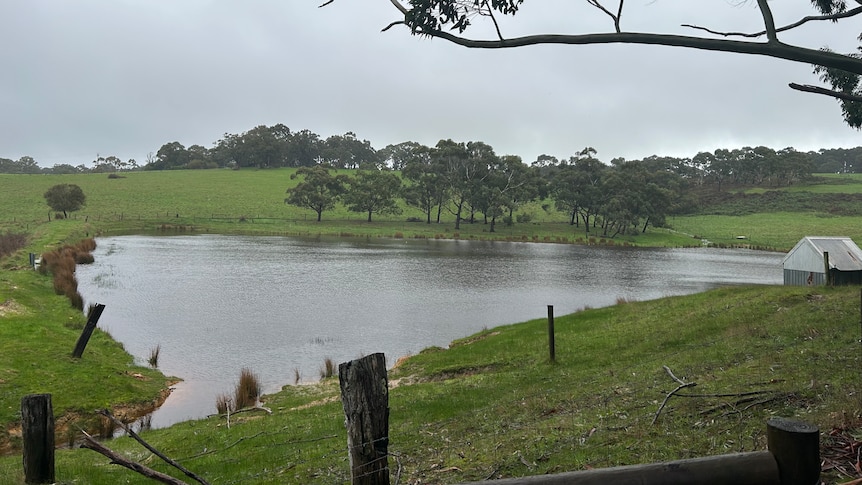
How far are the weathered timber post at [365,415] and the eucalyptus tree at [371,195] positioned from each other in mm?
87490

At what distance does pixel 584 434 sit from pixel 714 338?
863 cm

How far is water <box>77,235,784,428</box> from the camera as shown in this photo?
2053cm

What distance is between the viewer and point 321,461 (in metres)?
8.94

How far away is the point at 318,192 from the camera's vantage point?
92688 millimetres

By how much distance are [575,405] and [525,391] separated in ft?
8.33

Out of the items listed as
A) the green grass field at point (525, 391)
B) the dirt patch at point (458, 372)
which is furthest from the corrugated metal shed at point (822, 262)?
the dirt patch at point (458, 372)

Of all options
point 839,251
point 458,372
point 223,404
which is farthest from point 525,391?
point 839,251

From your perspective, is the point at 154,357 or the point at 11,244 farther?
the point at 11,244

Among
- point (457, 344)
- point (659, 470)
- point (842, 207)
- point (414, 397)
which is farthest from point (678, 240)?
point (659, 470)

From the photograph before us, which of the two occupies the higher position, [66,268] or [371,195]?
[371,195]

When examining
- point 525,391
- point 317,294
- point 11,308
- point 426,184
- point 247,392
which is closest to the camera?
point 525,391

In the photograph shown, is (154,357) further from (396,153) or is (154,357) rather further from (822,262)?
(396,153)

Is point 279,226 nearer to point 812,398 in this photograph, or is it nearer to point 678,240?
point 678,240

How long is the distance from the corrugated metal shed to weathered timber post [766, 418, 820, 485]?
23050 millimetres
